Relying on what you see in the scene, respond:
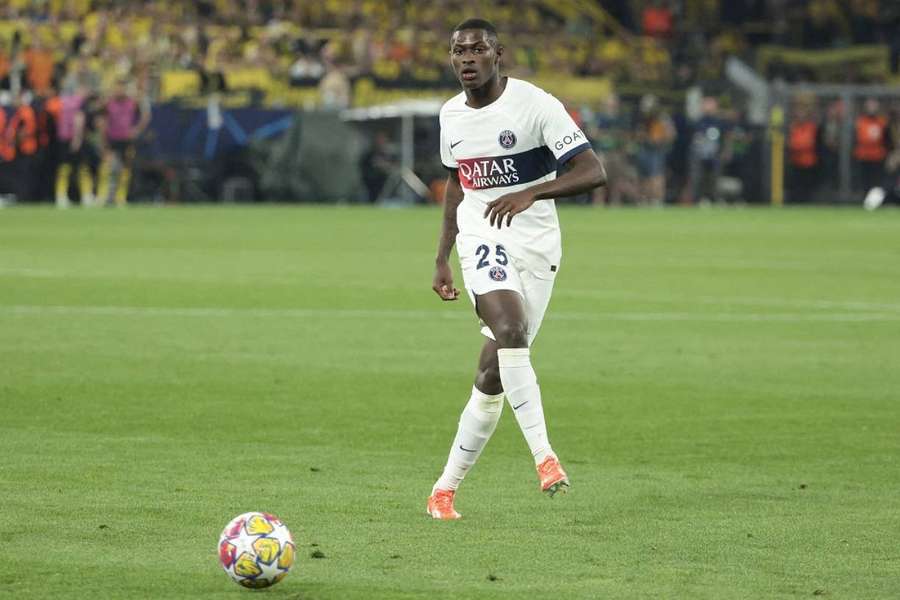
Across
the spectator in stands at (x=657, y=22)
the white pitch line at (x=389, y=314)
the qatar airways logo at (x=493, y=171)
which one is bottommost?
the spectator in stands at (x=657, y=22)

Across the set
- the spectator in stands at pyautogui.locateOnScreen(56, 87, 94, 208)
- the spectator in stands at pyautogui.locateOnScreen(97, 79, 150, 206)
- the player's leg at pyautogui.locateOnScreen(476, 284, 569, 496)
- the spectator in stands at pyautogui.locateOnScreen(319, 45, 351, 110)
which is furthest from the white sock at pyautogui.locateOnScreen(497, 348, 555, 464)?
the spectator in stands at pyautogui.locateOnScreen(319, 45, 351, 110)

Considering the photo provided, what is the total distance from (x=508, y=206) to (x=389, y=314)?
9.37 meters

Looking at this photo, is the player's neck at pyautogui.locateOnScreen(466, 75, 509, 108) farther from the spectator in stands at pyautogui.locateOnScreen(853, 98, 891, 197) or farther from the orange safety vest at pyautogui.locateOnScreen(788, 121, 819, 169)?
the spectator in stands at pyautogui.locateOnScreen(853, 98, 891, 197)

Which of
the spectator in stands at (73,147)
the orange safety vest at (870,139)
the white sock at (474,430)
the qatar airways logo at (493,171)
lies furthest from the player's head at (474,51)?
the orange safety vest at (870,139)

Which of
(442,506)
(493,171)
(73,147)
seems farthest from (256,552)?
(73,147)

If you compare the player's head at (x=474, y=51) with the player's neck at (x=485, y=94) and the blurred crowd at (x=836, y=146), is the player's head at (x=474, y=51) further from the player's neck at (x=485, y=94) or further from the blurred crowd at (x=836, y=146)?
the blurred crowd at (x=836, y=146)

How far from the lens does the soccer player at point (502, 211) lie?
7.80m

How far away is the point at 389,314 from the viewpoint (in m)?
17.1

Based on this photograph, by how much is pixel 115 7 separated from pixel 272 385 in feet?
106

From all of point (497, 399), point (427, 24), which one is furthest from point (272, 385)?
point (427, 24)

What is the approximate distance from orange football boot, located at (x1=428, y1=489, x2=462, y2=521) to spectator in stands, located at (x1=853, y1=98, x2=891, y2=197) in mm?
39122

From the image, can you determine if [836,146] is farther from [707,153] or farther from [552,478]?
[552,478]

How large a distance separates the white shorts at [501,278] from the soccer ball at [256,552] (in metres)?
1.93

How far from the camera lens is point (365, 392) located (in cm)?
1202
